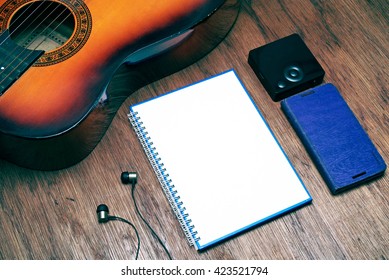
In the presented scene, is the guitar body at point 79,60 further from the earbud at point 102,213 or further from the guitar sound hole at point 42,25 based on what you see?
the earbud at point 102,213

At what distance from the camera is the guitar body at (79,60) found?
940 millimetres

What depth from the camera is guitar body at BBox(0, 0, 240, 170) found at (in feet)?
3.08

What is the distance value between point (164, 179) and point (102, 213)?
0.13 m

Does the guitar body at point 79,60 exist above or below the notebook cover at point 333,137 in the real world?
above

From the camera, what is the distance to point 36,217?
1.00m

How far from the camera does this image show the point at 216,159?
1.04 metres

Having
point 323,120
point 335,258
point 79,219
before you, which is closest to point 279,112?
point 323,120

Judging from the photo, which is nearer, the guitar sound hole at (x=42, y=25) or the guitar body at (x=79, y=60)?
the guitar body at (x=79, y=60)

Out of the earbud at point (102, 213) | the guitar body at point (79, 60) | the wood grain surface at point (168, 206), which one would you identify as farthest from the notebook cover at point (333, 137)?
the earbud at point (102, 213)

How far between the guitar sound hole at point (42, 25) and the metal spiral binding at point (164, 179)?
197 millimetres

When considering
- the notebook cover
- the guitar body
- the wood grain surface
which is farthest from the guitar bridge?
the notebook cover

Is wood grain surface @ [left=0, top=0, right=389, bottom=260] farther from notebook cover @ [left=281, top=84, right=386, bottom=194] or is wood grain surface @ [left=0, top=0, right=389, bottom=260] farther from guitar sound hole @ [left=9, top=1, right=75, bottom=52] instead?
guitar sound hole @ [left=9, top=1, right=75, bottom=52]

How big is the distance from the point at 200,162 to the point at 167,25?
0.26 meters

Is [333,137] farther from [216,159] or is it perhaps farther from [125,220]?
[125,220]
